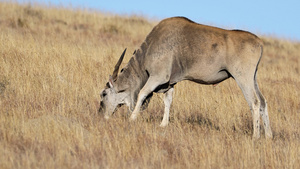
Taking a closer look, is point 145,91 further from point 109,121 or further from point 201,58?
point 201,58

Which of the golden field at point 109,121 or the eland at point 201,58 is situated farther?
the eland at point 201,58

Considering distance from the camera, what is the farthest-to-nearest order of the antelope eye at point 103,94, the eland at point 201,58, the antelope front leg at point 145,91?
the antelope eye at point 103,94
the antelope front leg at point 145,91
the eland at point 201,58

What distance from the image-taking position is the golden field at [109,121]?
236 inches

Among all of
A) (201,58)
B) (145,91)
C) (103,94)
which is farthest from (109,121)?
(201,58)

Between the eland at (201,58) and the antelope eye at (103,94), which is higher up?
the eland at (201,58)

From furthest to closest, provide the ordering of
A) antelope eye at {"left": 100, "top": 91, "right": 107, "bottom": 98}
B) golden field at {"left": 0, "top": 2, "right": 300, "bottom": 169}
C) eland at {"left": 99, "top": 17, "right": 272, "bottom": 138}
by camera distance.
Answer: antelope eye at {"left": 100, "top": 91, "right": 107, "bottom": 98}, eland at {"left": 99, "top": 17, "right": 272, "bottom": 138}, golden field at {"left": 0, "top": 2, "right": 300, "bottom": 169}

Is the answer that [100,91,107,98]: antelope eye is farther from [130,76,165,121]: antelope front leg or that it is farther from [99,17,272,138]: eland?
[130,76,165,121]: antelope front leg

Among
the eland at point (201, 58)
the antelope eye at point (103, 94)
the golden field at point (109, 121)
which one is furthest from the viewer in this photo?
the antelope eye at point (103, 94)

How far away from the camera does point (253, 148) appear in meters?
6.77

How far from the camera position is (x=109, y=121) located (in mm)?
7906

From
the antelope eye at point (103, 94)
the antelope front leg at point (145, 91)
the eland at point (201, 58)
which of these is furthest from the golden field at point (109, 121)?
the eland at point (201, 58)

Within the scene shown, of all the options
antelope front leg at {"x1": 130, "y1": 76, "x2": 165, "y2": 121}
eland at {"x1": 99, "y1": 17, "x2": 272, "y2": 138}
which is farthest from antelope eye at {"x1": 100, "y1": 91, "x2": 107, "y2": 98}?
antelope front leg at {"x1": 130, "y1": 76, "x2": 165, "y2": 121}

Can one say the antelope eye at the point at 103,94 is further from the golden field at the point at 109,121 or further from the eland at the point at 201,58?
the eland at the point at 201,58

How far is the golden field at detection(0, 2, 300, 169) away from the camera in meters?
5.99
